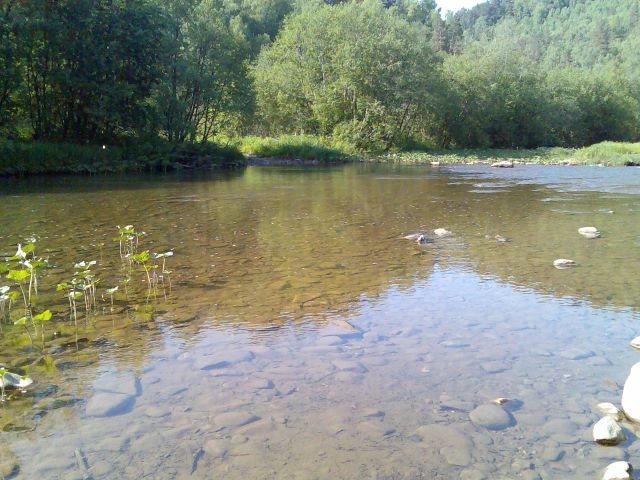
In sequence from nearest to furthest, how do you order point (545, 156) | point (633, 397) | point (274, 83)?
point (633, 397) → point (545, 156) → point (274, 83)

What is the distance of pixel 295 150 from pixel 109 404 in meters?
44.1

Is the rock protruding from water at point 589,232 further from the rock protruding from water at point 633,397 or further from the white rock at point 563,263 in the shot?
the rock protruding from water at point 633,397

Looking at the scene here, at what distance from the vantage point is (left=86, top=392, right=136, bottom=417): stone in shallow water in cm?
477

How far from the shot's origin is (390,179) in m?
30.5

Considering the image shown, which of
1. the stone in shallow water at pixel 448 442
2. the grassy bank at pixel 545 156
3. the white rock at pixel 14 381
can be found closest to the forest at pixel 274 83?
the grassy bank at pixel 545 156

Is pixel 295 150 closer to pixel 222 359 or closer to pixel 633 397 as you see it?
pixel 222 359

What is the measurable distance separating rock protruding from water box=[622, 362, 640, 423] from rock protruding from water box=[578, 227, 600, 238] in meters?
9.03

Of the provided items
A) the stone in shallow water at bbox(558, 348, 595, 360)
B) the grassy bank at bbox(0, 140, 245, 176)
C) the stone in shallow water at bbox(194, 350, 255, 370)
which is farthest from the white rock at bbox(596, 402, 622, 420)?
the grassy bank at bbox(0, 140, 245, 176)

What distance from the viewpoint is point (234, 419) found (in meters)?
4.66

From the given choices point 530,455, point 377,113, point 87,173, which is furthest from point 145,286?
point 377,113

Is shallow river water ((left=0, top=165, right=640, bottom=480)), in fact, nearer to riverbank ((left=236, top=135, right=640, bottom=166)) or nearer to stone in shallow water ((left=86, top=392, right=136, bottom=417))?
stone in shallow water ((left=86, top=392, right=136, bottom=417))

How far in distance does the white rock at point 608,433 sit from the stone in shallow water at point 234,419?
2666 mm

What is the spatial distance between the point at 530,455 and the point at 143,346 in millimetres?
4157

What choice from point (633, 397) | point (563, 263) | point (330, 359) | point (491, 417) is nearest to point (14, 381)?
point (330, 359)
